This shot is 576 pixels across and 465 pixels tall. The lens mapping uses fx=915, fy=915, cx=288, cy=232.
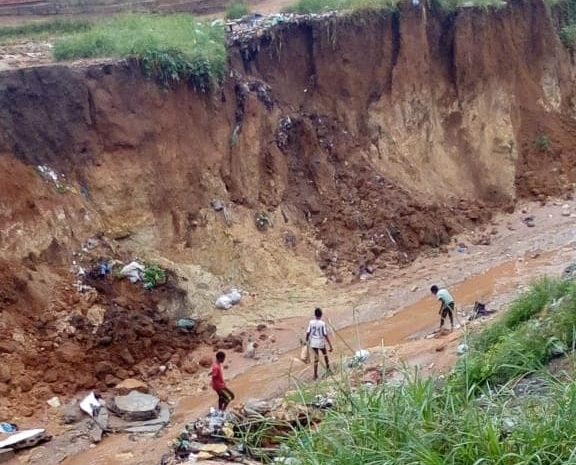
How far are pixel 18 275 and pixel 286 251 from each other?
15.5ft

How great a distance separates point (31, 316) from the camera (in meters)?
12.4

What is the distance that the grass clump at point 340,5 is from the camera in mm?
18047

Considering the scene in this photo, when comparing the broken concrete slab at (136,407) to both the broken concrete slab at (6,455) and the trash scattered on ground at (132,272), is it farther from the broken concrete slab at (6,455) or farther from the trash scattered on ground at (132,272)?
the trash scattered on ground at (132,272)

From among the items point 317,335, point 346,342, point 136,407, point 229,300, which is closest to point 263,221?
point 229,300

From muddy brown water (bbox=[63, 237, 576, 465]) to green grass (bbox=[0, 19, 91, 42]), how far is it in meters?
8.19

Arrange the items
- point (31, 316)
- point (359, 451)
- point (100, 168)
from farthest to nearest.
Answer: point (100, 168)
point (31, 316)
point (359, 451)

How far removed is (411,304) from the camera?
14.5m

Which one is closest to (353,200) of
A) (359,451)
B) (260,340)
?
(260,340)

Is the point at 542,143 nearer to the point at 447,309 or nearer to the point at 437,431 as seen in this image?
the point at 447,309

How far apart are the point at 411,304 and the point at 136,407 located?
16.6ft

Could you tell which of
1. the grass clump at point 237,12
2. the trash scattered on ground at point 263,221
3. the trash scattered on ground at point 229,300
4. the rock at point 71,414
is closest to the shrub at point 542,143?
the grass clump at point 237,12

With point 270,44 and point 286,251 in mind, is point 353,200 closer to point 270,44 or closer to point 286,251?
point 286,251

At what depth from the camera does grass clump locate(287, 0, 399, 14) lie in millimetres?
18047

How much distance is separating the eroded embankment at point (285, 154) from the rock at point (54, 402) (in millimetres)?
154
